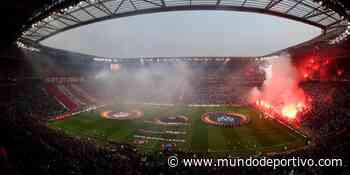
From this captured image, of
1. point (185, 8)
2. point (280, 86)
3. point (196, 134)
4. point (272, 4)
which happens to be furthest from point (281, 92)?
point (185, 8)

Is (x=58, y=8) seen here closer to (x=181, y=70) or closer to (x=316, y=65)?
(x=316, y=65)

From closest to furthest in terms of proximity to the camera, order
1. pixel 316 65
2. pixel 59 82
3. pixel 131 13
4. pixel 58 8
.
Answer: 1. pixel 58 8
2. pixel 131 13
3. pixel 316 65
4. pixel 59 82

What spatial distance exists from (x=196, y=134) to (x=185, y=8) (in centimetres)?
2299

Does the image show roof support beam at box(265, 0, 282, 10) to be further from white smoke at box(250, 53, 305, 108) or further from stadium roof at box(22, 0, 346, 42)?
white smoke at box(250, 53, 305, 108)

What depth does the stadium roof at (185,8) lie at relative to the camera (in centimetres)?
3753

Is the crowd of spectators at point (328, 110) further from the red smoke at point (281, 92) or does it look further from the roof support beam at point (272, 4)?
the roof support beam at point (272, 4)

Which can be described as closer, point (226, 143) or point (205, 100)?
point (226, 143)

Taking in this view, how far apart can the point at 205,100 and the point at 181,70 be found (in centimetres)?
2806

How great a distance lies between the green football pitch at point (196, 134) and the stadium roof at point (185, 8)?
1968 cm

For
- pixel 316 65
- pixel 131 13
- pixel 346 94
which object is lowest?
pixel 346 94

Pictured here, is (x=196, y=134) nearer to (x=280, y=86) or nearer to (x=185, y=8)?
(x=185, y=8)

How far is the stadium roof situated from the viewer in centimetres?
3753

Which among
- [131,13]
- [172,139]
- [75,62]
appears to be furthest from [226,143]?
[75,62]

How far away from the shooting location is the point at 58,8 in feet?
100
